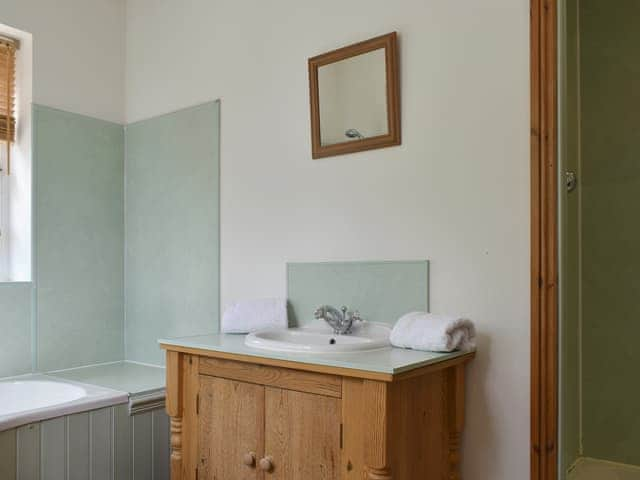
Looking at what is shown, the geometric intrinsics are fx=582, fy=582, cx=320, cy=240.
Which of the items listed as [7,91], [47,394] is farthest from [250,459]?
[7,91]

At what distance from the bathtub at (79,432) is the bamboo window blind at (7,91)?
1.09 m

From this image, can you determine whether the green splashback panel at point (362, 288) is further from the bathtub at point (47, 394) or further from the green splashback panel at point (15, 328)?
the green splashback panel at point (15, 328)

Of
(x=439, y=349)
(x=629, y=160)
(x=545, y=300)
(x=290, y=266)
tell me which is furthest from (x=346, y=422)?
(x=629, y=160)

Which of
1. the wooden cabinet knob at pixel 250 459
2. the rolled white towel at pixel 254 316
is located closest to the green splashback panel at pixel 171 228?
the rolled white towel at pixel 254 316

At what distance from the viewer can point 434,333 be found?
169 centimetres

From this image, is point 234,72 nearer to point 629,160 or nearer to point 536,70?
point 536,70

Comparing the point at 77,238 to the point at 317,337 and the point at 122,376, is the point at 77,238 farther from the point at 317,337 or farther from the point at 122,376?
the point at 317,337

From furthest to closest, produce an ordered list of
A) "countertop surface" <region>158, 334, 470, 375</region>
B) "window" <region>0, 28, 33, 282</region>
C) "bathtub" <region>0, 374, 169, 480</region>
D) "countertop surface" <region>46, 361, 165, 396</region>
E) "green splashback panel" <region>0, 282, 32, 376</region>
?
"window" <region>0, 28, 33, 282</region>
"green splashback panel" <region>0, 282, 32, 376</region>
"countertop surface" <region>46, 361, 165, 396</region>
"bathtub" <region>0, 374, 169, 480</region>
"countertop surface" <region>158, 334, 470, 375</region>

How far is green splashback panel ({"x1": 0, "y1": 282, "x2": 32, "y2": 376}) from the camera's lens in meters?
2.60

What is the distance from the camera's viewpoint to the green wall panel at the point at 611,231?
2457 millimetres

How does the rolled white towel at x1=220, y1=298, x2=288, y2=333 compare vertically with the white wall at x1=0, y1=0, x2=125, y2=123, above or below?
below

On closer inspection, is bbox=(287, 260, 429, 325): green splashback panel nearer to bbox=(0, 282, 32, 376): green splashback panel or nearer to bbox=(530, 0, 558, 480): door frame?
bbox=(530, 0, 558, 480): door frame

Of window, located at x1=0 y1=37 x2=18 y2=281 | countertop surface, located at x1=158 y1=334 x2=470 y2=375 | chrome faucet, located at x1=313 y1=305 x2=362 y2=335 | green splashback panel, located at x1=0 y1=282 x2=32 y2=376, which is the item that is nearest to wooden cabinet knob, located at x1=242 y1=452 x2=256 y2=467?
countertop surface, located at x1=158 y1=334 x2=470 y2=375

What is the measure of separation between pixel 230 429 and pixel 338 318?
523mm
